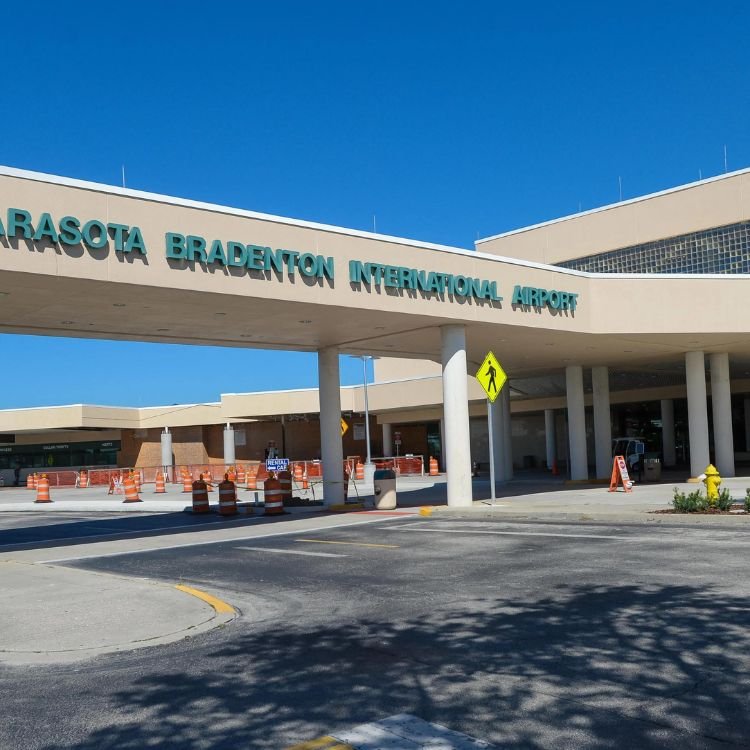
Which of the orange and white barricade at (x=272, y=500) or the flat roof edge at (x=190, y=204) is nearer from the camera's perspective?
the flat roof edge at (x=190, y=204)

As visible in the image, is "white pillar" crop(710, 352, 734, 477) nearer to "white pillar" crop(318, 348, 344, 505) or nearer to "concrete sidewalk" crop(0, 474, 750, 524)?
"concrete sidewalk" crop(0, 474, 750, 524)

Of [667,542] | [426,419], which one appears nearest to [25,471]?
[426,419]

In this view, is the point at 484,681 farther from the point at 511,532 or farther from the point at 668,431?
the point at 668,431

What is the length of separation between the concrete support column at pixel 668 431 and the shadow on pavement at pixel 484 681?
40552 millimetres

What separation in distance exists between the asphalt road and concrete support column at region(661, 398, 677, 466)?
37.2 meters

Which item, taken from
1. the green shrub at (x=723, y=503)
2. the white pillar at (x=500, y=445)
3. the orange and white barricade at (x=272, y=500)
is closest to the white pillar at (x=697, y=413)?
the white pillar at (x=500, y=445)

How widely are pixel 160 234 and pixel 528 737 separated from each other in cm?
1311

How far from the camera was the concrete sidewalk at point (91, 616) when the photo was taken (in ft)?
26.8

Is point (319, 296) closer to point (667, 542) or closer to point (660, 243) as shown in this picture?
point (667, 542)

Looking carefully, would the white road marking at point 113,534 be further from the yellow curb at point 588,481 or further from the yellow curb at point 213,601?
the yellow curb at point 588,481

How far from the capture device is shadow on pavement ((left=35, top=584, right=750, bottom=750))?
18.0 feet

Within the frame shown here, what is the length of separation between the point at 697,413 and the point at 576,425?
4755 millimetres

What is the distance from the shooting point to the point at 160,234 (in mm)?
16562

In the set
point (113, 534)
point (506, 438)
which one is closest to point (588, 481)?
point (506, 438)
